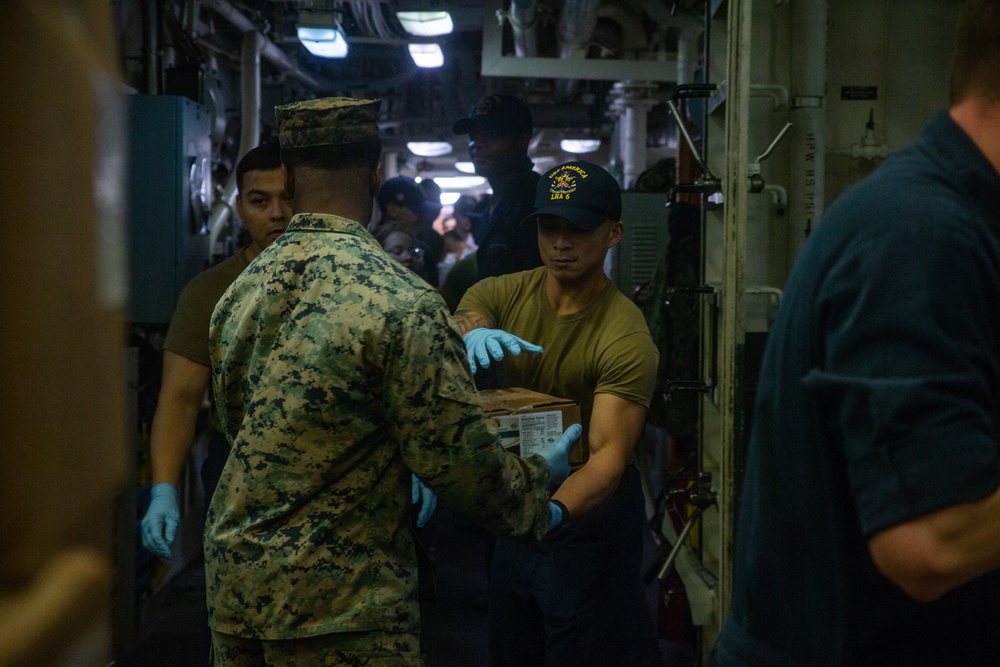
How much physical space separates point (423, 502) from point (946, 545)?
1757mm

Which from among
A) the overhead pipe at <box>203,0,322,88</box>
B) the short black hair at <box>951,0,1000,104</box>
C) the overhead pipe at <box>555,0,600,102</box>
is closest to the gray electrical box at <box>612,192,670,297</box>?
the overhead pipe at <box>555,0,600,102</box>

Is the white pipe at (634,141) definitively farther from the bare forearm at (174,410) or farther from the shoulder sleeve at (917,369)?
the shoulder sleeve at (917,369)

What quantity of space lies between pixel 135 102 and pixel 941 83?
11.5ft

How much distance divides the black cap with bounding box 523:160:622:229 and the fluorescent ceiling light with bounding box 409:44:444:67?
4375 mm

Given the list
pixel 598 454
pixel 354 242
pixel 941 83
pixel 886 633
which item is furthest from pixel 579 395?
pixel 941 83

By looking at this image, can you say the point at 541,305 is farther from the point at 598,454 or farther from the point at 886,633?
the point at 886,633

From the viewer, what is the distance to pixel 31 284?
0.48 meters

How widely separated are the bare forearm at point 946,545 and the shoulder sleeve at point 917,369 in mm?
17

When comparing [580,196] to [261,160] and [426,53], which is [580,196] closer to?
[261,160]

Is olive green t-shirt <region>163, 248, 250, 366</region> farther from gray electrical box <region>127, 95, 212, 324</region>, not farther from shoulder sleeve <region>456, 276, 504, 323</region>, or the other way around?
gray electrical box <region>127, 95, 212, 324</region>

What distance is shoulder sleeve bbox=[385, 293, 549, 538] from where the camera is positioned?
6.10 ft

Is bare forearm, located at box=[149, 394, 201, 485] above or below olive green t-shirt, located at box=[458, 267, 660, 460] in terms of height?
below

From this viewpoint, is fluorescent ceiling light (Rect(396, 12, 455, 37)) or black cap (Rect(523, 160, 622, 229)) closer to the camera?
black cap (Rect(523, 160, 622, 229))

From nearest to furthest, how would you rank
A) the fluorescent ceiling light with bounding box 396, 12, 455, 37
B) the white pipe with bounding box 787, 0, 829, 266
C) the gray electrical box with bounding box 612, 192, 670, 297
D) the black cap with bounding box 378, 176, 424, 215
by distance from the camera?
the white pipe with bounding box 787, 0, 829, 266 < the gray electrical box with bounding box 612, 192, 670, 297 < the fluorescent ceiling light with bounding box 396, 12, 455, 37 < the black cap with bounding box 378, 176, 424, 215
